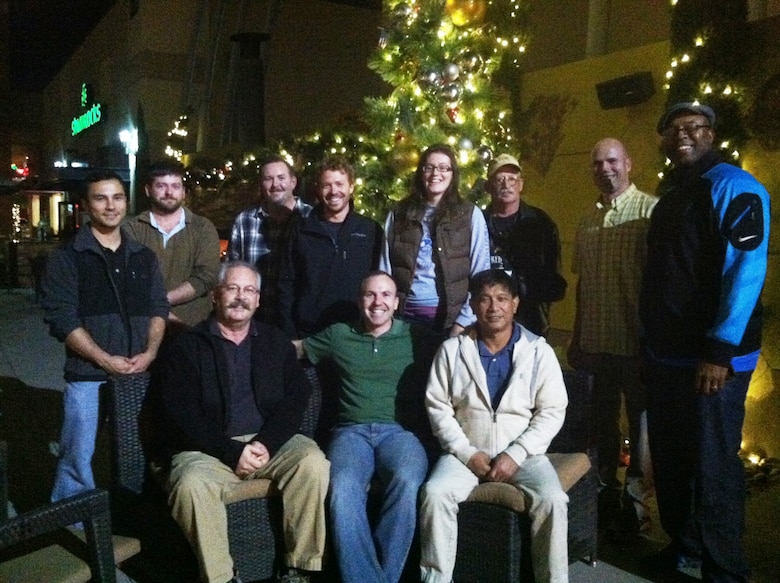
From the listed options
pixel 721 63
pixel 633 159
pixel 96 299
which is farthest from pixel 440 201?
pixel 633 159

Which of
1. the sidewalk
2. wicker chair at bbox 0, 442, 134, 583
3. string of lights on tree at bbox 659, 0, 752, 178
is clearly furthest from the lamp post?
wicker chair at bbox 0, 442, 134, 583

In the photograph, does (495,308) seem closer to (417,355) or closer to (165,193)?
(417,355)

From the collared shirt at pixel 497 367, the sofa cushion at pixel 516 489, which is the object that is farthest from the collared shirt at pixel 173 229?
the sofa cushion at pixel 516 489

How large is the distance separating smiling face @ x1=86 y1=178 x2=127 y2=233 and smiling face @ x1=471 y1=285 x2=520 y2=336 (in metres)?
1.71

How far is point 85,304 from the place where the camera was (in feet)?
11.3

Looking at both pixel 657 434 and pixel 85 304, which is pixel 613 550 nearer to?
pixel 657 434

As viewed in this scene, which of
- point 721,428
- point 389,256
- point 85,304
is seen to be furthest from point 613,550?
point 85,304

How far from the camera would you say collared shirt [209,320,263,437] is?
3.25m

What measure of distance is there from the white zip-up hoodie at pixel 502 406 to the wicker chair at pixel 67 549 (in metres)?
1.38

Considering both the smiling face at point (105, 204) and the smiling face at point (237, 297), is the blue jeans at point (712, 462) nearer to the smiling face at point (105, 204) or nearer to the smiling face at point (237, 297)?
the smiling face at point (237, 297)

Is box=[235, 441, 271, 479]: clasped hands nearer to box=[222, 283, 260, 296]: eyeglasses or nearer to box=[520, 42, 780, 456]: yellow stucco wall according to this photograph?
box=[222, 283, 260, 296]: eyeglasses

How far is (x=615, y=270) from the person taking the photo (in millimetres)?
3600

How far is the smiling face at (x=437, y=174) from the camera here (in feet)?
12.2

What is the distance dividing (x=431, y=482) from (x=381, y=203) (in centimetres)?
288
